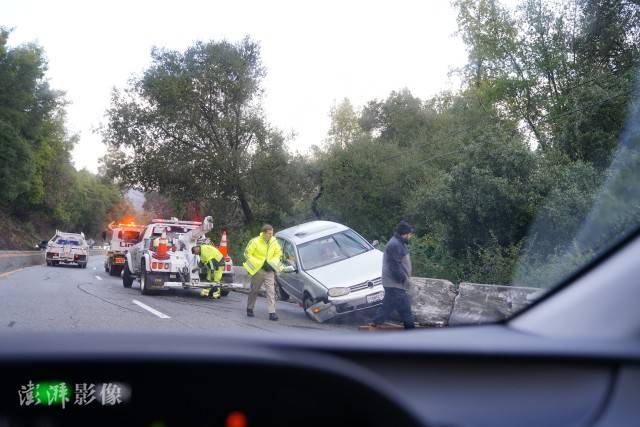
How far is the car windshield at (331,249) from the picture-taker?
48.4ft

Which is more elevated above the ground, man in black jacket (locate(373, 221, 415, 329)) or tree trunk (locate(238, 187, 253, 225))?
tree trunk (locate(238, 187, 253, 225))

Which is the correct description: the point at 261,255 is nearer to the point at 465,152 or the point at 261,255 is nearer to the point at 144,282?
the point at 144,282

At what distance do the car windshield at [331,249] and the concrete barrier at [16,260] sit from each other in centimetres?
1750

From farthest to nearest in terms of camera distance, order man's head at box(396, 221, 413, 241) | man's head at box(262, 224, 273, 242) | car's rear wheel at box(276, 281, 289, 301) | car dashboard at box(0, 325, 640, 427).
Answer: car's rear wheel at box(276, 281, 289, 301) < man's head at box(262, 224, 273, 242) < man's head at box(396, 221, 413, 241) < car dashboard at box(0, 325, 640, 427)

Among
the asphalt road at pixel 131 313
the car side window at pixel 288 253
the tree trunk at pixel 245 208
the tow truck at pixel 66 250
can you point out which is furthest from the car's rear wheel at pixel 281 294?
the tow truck at pixel 66 250

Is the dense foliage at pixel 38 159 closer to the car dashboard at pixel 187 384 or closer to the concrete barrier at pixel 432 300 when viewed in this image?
the concrete barrier at pixel 432 300

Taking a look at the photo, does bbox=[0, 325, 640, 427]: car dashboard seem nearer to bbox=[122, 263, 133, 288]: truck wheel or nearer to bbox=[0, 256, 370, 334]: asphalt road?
bbox=[0, 256, 370, 334]: asphalt road

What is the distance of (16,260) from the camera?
32.4 meters

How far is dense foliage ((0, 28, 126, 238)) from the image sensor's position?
51.3m

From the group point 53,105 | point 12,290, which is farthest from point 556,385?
point 53,105

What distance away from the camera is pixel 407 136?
138 ft

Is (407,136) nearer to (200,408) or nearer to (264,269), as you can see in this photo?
(264,269)

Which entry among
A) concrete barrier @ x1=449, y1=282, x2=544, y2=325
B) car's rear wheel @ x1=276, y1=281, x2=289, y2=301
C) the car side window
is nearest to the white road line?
the car side window

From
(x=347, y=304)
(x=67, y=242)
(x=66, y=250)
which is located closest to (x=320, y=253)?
(x=347, y=304)
